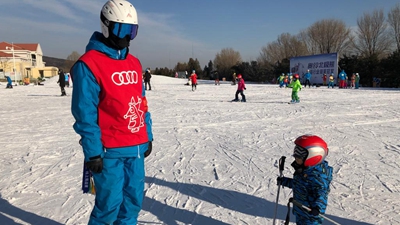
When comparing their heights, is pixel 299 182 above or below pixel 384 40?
below

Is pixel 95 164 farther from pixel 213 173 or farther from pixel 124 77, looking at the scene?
pixel 213 173

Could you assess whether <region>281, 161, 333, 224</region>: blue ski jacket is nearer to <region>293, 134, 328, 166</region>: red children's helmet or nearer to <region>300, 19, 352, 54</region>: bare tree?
<region>293, 134, 328, 166</region>: red children's helmet

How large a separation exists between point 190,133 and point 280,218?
4.65 m

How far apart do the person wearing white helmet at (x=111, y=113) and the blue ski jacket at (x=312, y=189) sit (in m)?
1.42

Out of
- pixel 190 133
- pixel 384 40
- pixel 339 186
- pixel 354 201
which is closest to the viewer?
pixel 354 201

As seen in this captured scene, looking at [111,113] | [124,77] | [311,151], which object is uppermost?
[124,77]

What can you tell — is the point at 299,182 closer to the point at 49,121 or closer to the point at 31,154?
the point at 31,154

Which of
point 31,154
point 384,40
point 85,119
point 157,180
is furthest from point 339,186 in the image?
point 384,40

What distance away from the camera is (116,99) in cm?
214

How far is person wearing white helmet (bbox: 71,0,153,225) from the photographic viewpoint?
2.02 metres

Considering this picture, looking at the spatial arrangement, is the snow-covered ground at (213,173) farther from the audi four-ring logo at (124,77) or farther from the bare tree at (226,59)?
the bare tree at (226,59)

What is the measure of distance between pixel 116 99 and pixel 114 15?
626mm

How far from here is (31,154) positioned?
18.8 ft

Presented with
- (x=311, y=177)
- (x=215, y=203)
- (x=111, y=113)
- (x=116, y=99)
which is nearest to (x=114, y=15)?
(x=116, y=99)
